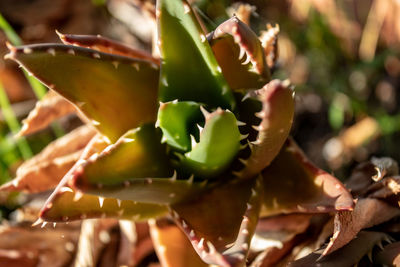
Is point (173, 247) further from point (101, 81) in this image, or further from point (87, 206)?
point (101, 81)

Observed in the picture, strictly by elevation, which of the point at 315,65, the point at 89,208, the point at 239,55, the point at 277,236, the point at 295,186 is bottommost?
the point at 315,65

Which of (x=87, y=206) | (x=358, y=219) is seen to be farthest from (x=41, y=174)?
(x=358, y=219)

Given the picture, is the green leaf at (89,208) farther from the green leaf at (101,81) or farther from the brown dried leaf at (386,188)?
the brown dried leaf at (386,188)

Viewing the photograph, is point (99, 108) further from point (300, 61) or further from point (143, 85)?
point (300, 61)

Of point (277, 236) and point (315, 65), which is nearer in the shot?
point (277, 236)

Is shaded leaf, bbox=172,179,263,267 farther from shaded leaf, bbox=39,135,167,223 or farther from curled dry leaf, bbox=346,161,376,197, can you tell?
curled dry leaf, bbox=346,161,376,197

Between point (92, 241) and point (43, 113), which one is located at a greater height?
point (43, 113)

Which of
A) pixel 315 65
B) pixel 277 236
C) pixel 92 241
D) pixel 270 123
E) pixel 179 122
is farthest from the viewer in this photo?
pixel 315 65

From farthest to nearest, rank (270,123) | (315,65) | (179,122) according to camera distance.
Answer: (315,65) < (179,122) < (270,123)
